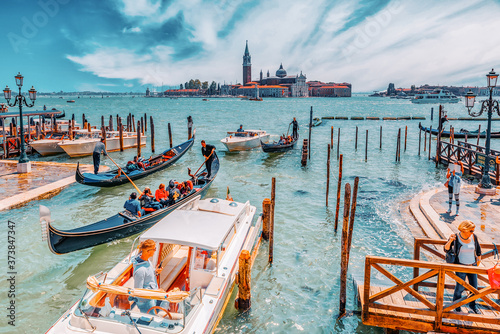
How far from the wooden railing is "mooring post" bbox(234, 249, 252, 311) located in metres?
1.99

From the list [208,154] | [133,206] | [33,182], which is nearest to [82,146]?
[33,182]

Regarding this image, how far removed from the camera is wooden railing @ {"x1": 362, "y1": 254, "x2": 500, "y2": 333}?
14.7 ft

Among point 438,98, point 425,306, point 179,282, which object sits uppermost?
point 438,98

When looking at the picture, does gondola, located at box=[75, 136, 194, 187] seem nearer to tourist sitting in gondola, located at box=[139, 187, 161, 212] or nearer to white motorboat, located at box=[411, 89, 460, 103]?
tourist sitting in gondola, located at box=[139, 187, 161, 212]

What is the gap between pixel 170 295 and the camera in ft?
14.8

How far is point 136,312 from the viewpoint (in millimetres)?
4590

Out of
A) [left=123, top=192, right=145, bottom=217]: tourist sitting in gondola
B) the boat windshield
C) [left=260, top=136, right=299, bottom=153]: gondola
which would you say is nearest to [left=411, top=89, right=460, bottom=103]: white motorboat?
[left=260, top=136, right=299, bottom=153]: gondola

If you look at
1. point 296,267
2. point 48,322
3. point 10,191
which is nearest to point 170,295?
point 48,322

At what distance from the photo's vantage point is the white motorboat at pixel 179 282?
4.48 meters

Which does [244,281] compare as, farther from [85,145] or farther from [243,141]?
[85,145]

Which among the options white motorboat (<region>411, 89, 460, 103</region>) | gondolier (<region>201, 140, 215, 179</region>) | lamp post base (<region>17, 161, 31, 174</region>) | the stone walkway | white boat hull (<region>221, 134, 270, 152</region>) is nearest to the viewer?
the stone walkway

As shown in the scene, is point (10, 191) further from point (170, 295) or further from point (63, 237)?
point (170, 295)

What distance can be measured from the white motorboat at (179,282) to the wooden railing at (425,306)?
2.35 meters

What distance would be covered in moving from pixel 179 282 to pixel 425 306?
152 inches
